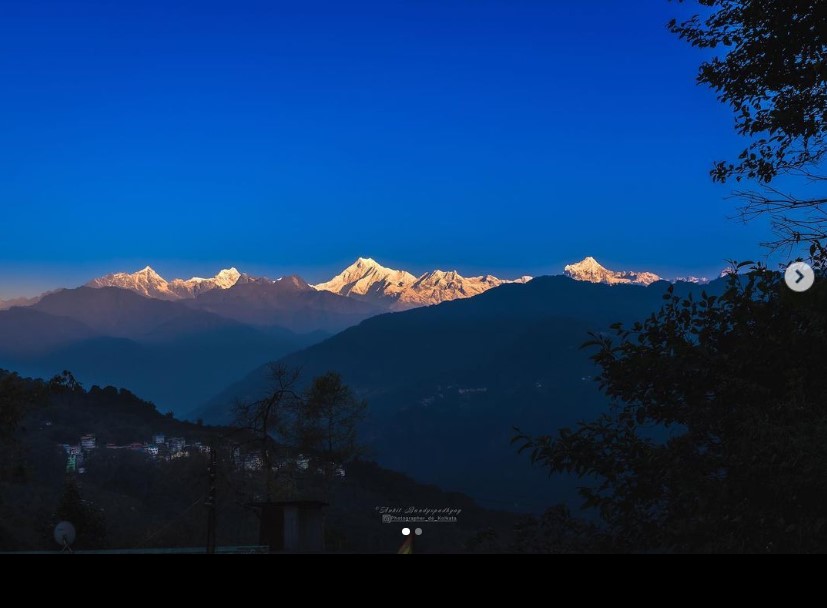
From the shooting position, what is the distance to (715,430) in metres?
8.62

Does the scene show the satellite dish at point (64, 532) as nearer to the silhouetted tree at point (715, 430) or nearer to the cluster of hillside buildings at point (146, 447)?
the silhouetted tree at point (715, 430)

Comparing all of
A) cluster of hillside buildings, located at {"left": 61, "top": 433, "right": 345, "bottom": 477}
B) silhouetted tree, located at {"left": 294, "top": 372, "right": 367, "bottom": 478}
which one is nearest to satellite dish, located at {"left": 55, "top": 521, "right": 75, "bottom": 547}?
cluster of hillside buildings, located at {"left": 61, "top": 433, "right": 345, "bottom": 477}

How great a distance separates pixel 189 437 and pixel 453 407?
47495 millimetres

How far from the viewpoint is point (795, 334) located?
27.9ft

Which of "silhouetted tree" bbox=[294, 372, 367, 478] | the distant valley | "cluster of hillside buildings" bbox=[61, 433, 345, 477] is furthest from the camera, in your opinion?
the distant valley

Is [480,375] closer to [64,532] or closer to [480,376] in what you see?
[480,376]

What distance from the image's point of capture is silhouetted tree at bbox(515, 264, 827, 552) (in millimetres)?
7281

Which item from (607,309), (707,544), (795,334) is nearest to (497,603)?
(707,544)

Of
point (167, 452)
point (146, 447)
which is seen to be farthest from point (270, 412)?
point (146, 447)

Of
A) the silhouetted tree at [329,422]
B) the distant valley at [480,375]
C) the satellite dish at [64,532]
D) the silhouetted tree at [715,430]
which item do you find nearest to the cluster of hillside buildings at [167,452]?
the silhouetted tree at [329,422]

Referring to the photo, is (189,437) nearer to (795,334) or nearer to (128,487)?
(128,487)

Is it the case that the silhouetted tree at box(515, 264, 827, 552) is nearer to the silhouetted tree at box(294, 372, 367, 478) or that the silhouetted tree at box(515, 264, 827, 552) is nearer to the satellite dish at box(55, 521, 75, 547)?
the satellite dish at box(55, 521, 75, 547)

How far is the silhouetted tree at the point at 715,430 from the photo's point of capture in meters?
7.28

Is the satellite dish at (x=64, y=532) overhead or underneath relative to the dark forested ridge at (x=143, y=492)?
overhead
